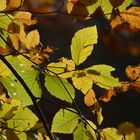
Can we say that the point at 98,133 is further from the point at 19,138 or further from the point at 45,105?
the point at 45,105

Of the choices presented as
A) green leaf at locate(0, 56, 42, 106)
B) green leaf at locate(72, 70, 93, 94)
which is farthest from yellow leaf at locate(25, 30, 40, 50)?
green leaf at locate(72, 70, 93, 94)

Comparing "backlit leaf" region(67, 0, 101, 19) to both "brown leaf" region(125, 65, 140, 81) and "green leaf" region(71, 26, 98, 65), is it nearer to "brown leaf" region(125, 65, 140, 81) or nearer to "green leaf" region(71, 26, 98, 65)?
"green leaf" region(71, 26, 98, 65)

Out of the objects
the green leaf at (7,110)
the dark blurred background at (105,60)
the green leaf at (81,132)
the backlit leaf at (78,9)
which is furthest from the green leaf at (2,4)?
the dark blurred background at (105,60)

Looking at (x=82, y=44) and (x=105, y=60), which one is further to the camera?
(x=105, y=60)

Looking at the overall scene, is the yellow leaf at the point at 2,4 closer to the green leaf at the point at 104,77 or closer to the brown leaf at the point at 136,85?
the green leaf at the point at 104,77

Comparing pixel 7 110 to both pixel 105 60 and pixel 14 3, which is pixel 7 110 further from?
pixel 105 60

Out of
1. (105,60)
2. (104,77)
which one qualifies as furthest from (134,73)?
(105,60)

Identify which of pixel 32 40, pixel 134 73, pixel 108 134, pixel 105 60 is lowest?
pixel 105 60
